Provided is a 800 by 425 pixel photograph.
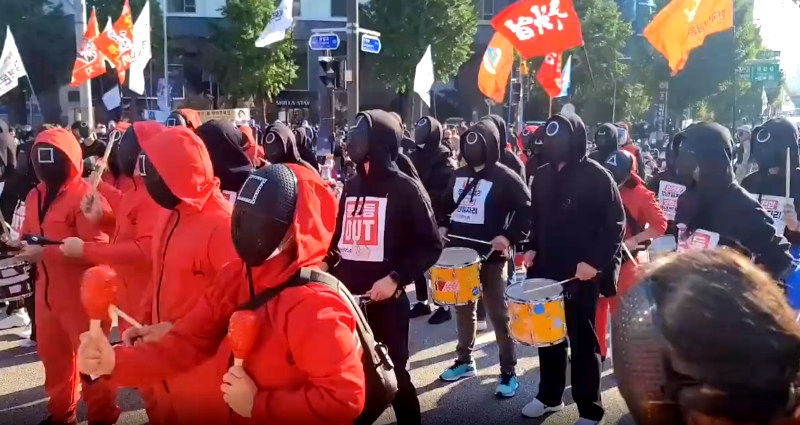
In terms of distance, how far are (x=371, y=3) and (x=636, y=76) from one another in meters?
19.3

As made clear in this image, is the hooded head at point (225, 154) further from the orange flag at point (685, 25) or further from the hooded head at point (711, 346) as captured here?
the orange flag at point (685, 25)

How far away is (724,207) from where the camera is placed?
446 centimetres

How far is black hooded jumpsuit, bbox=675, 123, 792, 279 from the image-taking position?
425 centimetres

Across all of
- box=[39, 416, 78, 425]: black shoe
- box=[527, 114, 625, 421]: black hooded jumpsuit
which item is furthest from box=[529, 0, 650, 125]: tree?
box=[39, 416, 78, 425]: black shoe

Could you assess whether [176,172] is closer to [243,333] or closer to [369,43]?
[243,333]

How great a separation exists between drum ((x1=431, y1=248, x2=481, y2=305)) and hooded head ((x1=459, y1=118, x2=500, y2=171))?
2.55 feet

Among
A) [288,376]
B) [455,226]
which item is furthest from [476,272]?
[288,376]

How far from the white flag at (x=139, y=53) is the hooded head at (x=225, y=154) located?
10959 millimetres

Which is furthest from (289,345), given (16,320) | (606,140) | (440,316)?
(16,320)

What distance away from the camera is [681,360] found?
137 cm

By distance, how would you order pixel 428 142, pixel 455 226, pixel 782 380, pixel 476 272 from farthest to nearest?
pixel 428 142 → pixel 455 226 → pixel 476 272 → pixel 782 380

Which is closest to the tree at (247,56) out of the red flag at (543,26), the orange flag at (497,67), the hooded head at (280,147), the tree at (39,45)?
the tree at (39,45)

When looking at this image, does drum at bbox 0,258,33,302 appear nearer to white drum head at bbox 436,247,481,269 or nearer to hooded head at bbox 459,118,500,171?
white drum head at bbox 436,247,481,269

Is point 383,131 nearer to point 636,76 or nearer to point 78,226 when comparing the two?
point 78,226
